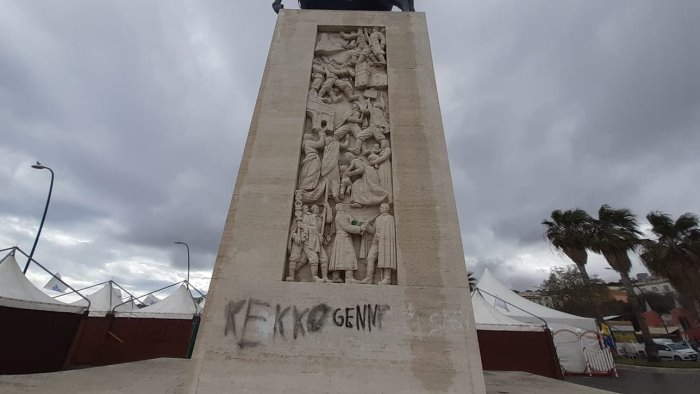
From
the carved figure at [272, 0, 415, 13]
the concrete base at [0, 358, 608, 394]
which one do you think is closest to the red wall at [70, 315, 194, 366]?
the concrete base at [0, 358, 608, 394]

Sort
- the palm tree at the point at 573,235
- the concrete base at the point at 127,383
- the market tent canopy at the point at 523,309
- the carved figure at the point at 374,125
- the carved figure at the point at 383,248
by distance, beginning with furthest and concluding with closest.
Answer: the palm tree at the point at 573,235 → the market tent canopy at the point at 523,309 → the carved figure at the point at 374,125 → the concrete base at the point at 127,383 → the carved figure at the point at 383,248

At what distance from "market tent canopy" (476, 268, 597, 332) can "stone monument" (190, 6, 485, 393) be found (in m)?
11.2

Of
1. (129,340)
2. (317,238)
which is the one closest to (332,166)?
(317,238)

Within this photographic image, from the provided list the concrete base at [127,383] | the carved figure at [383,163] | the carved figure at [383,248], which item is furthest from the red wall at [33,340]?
the carved figure at [383,163]

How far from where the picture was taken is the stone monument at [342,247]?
4859 mm

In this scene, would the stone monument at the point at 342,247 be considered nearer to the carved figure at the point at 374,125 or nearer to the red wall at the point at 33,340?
the carved figure at the point at 374,125

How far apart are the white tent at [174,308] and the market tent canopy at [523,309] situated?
14004 millimetres

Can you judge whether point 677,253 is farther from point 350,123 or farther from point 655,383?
point 350,123

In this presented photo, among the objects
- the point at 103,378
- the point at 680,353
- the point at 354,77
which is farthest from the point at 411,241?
the point at 680,353

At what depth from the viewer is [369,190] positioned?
6.47 meters

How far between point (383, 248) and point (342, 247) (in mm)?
728

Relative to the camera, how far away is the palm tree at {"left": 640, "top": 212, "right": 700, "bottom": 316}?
18.1 m

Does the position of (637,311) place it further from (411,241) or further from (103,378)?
(103,378)

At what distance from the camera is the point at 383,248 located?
5.75 meters
